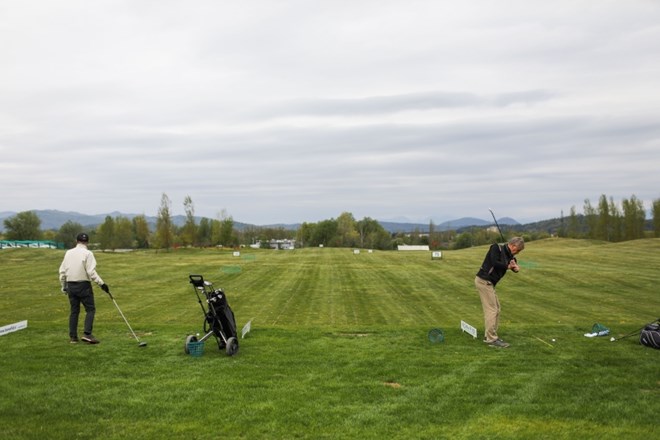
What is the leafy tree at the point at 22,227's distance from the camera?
12281cm

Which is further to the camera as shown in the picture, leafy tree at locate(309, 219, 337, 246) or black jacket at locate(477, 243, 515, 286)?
leafy tree at locate(309, 219, 337, 246)

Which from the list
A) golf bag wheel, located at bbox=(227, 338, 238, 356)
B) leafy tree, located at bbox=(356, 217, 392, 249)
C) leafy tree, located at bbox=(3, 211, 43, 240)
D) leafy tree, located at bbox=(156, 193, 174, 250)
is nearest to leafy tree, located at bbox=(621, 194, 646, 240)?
leafy tree, located at bbox=(356, 217, 392, 249)

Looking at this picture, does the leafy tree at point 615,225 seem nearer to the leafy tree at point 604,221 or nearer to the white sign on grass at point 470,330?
the leafy tree at point 604,221

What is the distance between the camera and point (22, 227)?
123m

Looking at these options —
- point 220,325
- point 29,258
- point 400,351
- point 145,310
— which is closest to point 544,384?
point 400,351

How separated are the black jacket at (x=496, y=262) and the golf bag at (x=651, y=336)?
3.42 metres

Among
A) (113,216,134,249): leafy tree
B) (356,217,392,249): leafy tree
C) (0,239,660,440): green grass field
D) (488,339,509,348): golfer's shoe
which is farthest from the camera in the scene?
(356,217,392,249): leafy tree

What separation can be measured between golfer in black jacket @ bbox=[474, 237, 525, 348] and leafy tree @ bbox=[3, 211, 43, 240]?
133923 millimetres

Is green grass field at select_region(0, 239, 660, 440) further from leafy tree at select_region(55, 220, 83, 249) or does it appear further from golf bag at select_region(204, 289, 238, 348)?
leafy tree at select_region(55, 220, 83, 249)

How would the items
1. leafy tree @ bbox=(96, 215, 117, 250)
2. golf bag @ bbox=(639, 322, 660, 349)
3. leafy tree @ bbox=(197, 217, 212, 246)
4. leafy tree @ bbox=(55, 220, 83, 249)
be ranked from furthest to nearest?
leafy tree @ bbox=(55, 220, 83, 249)
leafy tree @ bbox=(197, 217, 212, 246)
leafy tree @ bbox=(96, 215, 117, 250)
golf bag @ bbox=(639, 322, 660, 349)

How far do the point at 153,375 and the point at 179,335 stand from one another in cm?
331

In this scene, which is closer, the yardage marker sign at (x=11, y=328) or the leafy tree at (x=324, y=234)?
the yardage marker sign at (x=11, y=328)

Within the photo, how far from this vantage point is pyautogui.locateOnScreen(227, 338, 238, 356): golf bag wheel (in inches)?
427

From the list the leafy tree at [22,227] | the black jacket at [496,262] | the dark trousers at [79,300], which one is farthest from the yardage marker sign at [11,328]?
the leafy tree at [22,227]
